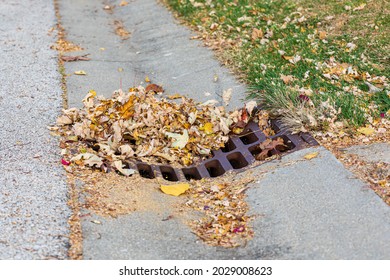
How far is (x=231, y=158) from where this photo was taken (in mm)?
4195

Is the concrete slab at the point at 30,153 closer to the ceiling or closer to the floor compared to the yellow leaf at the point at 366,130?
closer to the floor

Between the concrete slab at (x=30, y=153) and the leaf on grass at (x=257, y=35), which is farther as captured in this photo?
the leaf on grass at (x=257, y=35)

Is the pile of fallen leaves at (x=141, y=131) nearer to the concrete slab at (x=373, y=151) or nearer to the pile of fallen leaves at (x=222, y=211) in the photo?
the pile of fallen leaves at (x=222, y=211)

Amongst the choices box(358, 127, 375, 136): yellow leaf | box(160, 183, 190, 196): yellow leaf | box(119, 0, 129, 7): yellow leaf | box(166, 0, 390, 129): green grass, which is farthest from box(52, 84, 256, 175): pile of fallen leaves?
box(119, 0, 129, 7): yellow leaf

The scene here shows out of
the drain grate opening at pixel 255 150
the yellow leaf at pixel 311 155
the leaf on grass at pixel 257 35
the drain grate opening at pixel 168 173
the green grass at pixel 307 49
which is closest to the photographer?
the yellow leaf at pixel 311 155

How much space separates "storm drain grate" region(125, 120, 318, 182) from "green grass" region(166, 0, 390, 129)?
184 millimetres

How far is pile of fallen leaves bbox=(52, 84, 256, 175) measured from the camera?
4.08 meters

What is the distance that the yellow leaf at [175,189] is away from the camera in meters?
3.73

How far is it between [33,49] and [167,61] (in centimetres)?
148

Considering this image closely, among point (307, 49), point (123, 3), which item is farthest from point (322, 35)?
point (123, 3)

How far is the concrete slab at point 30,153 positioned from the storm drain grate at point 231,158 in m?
0.62

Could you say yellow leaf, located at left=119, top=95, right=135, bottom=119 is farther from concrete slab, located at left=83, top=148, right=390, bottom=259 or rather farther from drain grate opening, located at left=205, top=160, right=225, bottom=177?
concrete slab, located at left=83, top=148, right=390, bottom=259

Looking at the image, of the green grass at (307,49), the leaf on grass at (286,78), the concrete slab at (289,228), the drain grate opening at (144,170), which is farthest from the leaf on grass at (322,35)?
the drain grate opening at (144,170)
